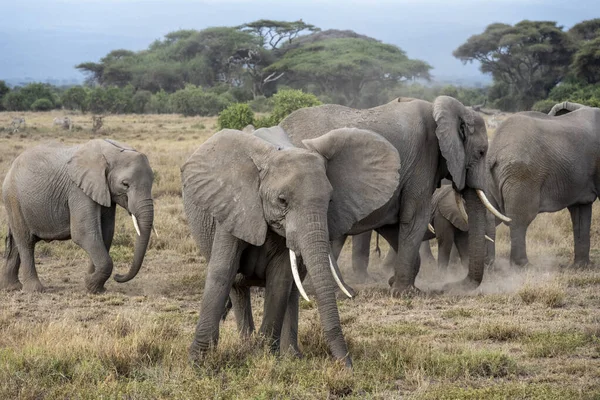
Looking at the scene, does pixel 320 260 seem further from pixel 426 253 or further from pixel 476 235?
pixel 426 253

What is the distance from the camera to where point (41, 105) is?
48.6m

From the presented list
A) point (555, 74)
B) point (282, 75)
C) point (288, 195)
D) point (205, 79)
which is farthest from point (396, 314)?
point (205, 79)

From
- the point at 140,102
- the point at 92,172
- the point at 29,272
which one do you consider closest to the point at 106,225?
the point at 92,172

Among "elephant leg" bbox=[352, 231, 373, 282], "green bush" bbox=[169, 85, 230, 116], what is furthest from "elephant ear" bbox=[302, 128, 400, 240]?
"green bush" bbox=[169, 85, 230, 116]

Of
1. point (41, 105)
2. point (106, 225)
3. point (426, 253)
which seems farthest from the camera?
point (41, 105)

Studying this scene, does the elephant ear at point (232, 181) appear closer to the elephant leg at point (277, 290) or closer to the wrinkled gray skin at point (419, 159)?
the elephant leg at point (277, 290)

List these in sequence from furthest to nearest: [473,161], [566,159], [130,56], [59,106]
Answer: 1. [130,56]
2. [59,106]
3. [566,159]
4. [473,161]

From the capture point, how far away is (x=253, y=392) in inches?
211

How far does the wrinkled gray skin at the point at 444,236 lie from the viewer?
34.3 ft

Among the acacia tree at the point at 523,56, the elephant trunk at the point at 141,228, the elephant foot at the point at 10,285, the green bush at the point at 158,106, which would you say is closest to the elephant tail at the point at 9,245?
the elephant foot at the point at 10,285

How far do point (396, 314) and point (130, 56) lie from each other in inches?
2486

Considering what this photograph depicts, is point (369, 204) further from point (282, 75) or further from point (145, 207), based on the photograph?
point (282, 75)

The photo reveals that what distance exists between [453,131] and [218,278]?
388 centimetres

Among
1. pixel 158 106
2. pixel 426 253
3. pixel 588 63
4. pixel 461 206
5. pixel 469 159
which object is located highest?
Result: pixel 588 63
